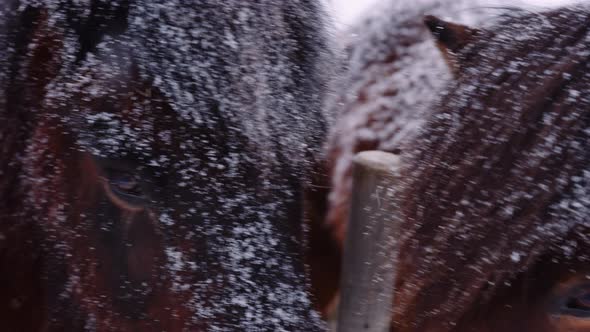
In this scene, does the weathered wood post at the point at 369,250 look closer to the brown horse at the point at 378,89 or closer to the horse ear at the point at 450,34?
the brown horse at the point at 378,89

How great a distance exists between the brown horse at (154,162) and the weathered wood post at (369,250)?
206 mm

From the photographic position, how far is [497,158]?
0.96m

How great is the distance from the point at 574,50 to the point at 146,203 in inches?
31.3

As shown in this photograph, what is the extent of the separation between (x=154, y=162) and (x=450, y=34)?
625 mm

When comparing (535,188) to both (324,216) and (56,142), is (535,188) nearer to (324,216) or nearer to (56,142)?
(56,142)

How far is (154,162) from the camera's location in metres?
1.13

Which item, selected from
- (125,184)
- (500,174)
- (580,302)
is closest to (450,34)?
(500,174)

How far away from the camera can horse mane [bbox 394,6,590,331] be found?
901 millimetres

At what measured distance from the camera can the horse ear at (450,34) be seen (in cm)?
120

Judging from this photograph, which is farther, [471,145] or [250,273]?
[250,273]

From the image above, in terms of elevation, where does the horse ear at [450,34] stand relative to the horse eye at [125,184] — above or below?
above

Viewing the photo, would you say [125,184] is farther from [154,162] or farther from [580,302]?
[580,302]

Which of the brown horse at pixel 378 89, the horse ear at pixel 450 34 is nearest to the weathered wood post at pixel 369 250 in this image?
the brown horse at pixel 378 89

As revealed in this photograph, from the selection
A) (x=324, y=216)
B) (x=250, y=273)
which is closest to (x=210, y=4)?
(x=250, y=273)
